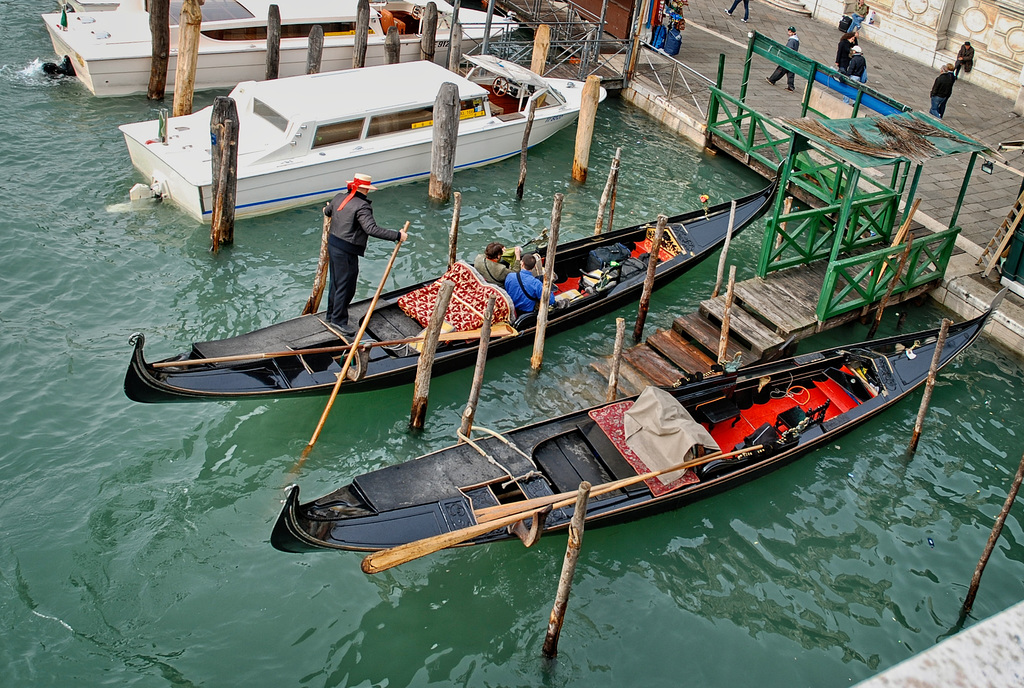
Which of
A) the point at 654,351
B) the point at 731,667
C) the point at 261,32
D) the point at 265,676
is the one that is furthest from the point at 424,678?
the point at 261,32

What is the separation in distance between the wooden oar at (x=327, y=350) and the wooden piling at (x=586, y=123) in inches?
209

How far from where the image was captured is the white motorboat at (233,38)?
47.4ft

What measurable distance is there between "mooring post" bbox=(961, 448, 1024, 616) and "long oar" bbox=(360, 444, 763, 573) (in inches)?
117

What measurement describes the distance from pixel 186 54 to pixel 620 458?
990 cm

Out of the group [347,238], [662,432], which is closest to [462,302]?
[347,238]

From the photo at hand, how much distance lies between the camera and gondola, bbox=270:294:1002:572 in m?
6.80

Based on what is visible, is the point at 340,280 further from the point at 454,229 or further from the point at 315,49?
the point at 315,49

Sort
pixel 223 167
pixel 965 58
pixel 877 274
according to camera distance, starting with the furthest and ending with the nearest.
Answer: pixel 965 58
pixel 877 274
pixel 223 167

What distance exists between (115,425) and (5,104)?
835 cm

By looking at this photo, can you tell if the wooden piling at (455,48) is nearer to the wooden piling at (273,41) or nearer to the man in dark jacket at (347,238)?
the wooden piling at (273,41)

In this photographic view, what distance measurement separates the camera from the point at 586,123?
1404 centimetres

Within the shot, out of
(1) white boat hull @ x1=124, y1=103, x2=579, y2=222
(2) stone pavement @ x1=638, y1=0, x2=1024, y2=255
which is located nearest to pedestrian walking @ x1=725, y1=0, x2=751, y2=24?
(2) stone pavement @ x1=638, y1=0, x2=1024, y2=255

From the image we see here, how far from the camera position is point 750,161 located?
1502 cm

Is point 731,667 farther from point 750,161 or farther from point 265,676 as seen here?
point 750,161
